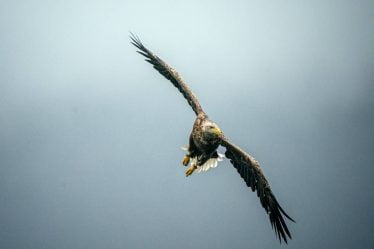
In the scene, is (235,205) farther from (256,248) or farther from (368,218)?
(368,218)

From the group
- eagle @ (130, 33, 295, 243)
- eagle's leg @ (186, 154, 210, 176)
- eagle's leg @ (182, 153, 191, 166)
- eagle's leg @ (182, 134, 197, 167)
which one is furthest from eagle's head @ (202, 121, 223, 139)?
eagle's leg @ (182, 153, 191, 166)

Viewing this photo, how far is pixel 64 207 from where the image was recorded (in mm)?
58469

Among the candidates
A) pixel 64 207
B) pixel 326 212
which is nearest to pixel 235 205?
pixel 326 212

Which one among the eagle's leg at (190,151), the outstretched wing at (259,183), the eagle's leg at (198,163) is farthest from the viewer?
the eagle's leg at (198,163)

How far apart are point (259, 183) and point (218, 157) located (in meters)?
1.60

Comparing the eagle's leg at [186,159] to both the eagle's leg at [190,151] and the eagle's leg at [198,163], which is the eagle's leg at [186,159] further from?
the eagle's leg at [198,163]

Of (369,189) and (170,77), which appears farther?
(369,189)

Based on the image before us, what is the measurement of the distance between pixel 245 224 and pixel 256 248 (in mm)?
3643

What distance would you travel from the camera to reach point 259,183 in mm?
10547

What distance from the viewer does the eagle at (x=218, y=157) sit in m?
10.3

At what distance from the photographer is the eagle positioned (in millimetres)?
10266

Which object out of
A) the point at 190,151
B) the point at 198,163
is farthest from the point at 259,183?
the point at 190,151

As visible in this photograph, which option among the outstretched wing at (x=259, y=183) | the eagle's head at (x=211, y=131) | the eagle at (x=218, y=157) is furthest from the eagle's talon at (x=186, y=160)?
the eagle's head at (x=211, y=131)

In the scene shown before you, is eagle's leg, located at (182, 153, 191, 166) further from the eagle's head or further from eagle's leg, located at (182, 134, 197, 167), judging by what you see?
the eagle's head
